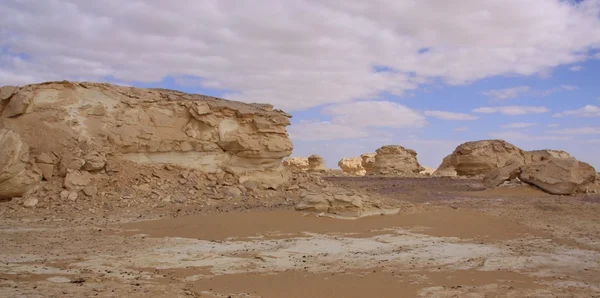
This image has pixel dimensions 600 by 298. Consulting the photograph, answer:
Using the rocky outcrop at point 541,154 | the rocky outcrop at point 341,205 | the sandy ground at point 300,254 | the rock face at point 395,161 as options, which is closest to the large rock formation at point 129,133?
the sandy ground at point 300,254

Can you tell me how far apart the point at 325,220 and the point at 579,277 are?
5.07 m

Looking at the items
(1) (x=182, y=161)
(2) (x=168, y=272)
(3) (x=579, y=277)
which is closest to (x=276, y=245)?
(2) (x=168, y=272)

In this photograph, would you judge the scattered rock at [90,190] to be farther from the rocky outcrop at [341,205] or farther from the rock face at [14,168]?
the rocky outcrop at [341,205]

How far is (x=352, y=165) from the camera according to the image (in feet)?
135

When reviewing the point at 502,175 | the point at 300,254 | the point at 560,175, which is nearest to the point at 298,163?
the point at 502,175

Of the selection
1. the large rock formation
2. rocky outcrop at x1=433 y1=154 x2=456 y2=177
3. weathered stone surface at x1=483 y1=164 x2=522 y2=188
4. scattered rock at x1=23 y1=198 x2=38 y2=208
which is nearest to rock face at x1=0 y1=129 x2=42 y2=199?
the large rock formation

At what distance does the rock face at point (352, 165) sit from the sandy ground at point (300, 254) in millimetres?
28672

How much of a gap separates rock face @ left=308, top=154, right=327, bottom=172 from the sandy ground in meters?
24.2

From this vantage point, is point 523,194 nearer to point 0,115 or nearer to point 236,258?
point 236,258

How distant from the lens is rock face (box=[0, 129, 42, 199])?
1151cm

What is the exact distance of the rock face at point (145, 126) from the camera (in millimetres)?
13023

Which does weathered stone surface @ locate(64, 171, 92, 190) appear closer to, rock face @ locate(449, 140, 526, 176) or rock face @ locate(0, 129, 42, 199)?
rock face @ locate(0, 129, 42, 199)

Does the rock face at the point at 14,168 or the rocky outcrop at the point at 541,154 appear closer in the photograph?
the rock face at the point at 14,168

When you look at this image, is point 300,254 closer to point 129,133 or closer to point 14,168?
point 14,168
